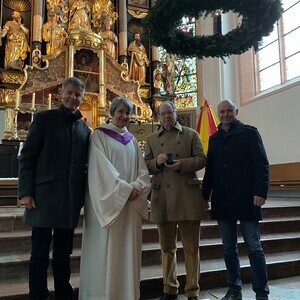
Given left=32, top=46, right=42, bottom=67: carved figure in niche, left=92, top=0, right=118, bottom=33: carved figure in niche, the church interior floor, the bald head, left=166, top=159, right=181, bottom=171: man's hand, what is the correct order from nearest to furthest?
left=166, top=159, right=181, bottom=171: man's hand → the bald head → the church interior floor → left=32, top=46, right=42, bottom=67: carved figure in niche → left=92, top=0, right=118, bottom=33: carved figure in niche

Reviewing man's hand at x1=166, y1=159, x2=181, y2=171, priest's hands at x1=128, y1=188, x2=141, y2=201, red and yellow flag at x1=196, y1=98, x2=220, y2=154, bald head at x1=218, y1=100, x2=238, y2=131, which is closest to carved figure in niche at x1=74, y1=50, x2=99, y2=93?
red and yellow flag at x1=196, y1=98, x2=220, y2=154

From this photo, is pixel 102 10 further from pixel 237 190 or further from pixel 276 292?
pixel 276 292

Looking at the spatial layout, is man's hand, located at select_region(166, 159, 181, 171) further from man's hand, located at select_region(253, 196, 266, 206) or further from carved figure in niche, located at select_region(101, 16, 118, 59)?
carved figure in niche, located at select_region(101, 16, 118, 59)

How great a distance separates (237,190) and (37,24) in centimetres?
664

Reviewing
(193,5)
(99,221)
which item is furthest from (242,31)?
(99,221)

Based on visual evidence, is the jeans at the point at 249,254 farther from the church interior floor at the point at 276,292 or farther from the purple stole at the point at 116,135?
the purple stole at the point at 116,135

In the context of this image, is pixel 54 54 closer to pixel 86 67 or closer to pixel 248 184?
pixel 86 67

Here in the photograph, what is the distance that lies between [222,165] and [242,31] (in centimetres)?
88

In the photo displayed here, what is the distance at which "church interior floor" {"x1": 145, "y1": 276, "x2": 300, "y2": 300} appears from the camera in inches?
98.3

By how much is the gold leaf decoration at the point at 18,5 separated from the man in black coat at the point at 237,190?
706 centimetres

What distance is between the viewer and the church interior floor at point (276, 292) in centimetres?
250

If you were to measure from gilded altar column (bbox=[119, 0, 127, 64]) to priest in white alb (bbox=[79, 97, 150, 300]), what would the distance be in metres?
6.45

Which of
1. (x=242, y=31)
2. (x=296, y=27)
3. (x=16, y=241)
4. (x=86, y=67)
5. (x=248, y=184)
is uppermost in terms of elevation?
(x=296, y=27)

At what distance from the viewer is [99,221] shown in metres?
2.02
